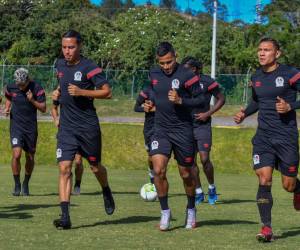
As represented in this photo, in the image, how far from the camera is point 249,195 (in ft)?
55.1

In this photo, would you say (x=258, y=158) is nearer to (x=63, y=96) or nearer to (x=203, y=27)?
(x=63, y=96)

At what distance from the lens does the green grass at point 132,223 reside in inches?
362

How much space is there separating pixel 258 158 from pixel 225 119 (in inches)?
1417

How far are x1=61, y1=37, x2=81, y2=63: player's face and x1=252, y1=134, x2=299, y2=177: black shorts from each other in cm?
244

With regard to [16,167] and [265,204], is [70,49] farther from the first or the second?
[16,167]

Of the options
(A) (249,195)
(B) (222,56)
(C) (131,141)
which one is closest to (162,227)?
(A) (249,195)

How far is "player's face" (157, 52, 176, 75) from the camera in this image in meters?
10.2

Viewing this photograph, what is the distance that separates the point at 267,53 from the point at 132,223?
2835 millimetres

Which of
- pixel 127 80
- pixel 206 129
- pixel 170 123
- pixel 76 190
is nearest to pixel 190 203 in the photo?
pixel 170 123

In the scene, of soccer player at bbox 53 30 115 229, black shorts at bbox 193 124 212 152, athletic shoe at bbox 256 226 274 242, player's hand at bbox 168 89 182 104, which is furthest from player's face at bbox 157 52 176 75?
black shorts at bbox 193 124 212 152

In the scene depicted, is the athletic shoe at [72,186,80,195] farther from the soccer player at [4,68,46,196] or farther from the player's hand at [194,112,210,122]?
the player's hand at [194,112,210,122]

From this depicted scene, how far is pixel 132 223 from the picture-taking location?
36.3ft

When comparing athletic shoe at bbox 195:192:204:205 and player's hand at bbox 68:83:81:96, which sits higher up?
player's hand at bbox 68:83:81:96

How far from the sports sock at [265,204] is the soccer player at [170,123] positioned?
43.3 inches
